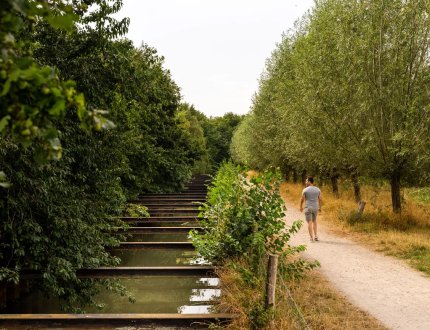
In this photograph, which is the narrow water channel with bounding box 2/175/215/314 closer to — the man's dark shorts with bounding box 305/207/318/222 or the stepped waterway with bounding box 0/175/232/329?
the stepped waterway with bounding box 0/175/232/329

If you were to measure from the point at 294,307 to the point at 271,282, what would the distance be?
0.79 meters

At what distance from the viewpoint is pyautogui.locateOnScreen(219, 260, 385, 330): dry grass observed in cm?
560

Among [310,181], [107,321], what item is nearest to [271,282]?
[107,321]

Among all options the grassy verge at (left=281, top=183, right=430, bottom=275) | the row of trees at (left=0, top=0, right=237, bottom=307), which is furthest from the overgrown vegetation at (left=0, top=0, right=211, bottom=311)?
the grassy verge at (left=281, top=183, right=430, bottom=275)

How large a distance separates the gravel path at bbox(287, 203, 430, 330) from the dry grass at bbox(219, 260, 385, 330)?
409mm

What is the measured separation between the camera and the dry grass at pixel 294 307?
5598 millimetres

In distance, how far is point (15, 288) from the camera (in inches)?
405

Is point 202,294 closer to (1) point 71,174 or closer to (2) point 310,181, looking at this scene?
(2) point 310,181

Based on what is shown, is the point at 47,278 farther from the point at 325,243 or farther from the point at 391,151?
the point at 391,151

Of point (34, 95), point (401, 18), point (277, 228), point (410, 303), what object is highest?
point (401, 18)

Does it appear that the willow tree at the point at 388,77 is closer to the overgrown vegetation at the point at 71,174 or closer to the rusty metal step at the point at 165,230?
the rusty metal step at the point at 165,230

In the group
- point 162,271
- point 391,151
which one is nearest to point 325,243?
point 391,151

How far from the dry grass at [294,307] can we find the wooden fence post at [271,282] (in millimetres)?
135

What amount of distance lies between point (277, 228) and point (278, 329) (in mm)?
3537
